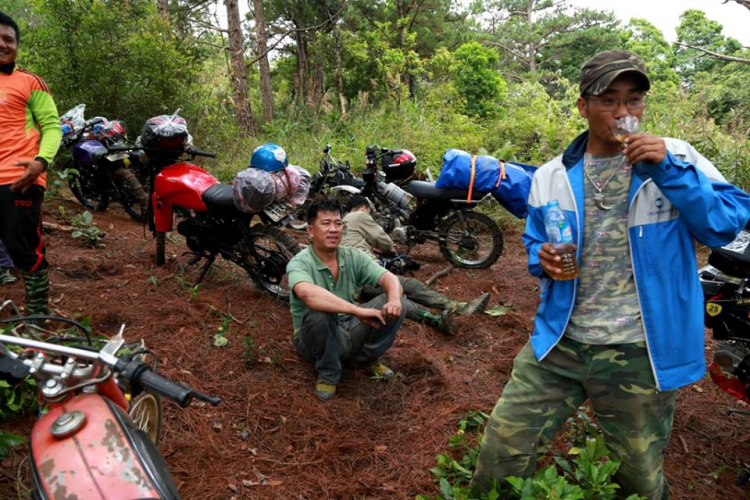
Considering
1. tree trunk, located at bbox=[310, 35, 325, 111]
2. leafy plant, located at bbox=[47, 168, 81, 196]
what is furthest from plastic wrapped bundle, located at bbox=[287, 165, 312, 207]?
tree trunk, located at bbox=[310, 35, 325, 111]

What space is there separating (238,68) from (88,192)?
15.7 ft

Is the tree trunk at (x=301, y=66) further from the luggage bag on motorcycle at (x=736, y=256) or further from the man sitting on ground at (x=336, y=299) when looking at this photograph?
the luggage bag on motorcycle at (x=736, y=256)

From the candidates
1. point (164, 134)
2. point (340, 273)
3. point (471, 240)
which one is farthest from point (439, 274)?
point (164, 134)

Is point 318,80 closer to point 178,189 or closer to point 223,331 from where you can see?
point 178,189

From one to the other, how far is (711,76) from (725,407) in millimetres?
23127

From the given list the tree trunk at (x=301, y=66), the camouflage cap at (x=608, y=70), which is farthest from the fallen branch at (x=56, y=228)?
the tree trunk at (x=301, y=66)

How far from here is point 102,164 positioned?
21.4 ft

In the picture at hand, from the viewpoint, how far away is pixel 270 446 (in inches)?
111

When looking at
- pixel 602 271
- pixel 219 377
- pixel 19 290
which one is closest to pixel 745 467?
pixel 602 271

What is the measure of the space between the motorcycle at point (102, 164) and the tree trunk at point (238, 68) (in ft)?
14.4

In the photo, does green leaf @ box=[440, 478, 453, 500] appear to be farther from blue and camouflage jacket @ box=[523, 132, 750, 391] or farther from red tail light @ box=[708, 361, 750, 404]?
red tail light @ box=[708, 361, 750, 404]

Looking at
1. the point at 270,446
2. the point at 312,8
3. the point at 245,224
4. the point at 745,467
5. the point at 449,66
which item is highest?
the point at 312,8

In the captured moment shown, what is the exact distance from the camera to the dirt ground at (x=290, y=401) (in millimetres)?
2586

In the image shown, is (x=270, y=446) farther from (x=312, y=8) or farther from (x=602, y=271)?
(x=312, y=8)
